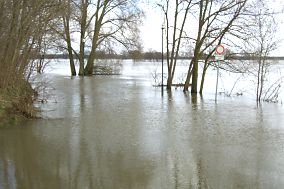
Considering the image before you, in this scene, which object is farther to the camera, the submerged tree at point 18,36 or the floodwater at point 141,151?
the submerged tree at point 18,36

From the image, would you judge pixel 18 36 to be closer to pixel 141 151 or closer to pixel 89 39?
pixel 141 151

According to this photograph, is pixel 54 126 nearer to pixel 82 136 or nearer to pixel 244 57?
pixel 82 136

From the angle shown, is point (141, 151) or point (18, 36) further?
point (18, 36)

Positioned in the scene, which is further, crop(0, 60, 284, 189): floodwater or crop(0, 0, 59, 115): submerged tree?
crop(0, 0, 59, 115): submerged tree

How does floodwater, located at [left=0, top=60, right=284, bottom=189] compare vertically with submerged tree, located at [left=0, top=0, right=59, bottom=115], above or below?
below

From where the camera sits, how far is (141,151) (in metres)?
7.98

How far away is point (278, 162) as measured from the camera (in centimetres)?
732

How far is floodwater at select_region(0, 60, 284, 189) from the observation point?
602 centimetres

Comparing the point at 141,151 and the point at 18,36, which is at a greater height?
the point at 18,36

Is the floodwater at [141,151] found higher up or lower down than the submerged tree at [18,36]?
lower down

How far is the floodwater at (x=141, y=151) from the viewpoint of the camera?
237 inches

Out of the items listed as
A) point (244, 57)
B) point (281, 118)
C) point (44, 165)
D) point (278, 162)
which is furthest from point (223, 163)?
point (244, 57)

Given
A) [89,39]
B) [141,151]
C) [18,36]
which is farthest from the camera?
[89,39]

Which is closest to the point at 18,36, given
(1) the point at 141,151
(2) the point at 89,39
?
(1) the point at 141,151
